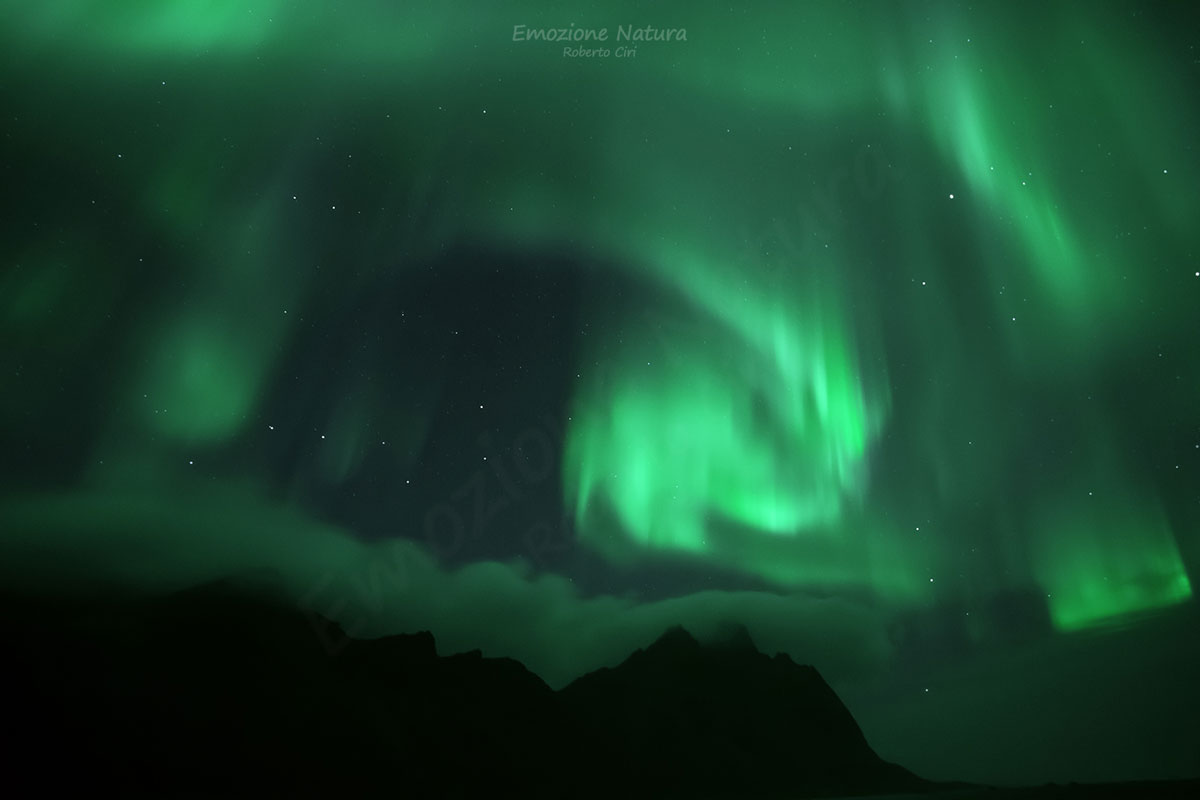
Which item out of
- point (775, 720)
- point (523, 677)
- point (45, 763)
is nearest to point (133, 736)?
point (45, 763)

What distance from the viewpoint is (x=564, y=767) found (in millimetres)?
82125

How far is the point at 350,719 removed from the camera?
72.4 meters

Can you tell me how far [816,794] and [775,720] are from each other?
2645cm

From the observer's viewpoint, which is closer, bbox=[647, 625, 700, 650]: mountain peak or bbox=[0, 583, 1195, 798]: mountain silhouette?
bbox=[0, 583, 1195, 798]: mountain silhouette

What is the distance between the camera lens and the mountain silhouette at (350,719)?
5294 cm

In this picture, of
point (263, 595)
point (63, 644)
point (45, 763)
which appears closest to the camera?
point (45, 763)

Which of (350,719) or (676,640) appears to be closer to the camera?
(350,719)

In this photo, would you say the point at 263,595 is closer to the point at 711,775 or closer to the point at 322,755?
the point at 322,755

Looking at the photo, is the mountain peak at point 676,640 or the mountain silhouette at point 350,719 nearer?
the mountain silhouette at point 350,719

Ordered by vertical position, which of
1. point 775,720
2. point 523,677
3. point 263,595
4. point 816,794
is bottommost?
point 816,794

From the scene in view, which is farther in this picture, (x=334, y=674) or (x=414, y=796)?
(x=334, y=674)

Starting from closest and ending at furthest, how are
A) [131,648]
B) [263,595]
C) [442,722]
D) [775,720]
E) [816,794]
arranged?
[131,648] → [442,722] → [263,595] → [816,794] → [775,720]

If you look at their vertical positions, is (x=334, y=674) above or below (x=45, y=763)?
above

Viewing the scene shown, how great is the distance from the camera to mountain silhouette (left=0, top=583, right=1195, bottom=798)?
5294 centimetres
